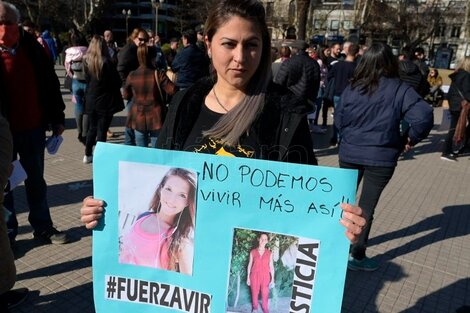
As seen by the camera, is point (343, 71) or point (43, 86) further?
point (343, 71)

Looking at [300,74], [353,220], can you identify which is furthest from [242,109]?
[300,74]

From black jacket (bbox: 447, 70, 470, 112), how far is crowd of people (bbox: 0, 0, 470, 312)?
0.8 inches

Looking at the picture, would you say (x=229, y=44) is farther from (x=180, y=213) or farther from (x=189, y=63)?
(x=189, y=63)

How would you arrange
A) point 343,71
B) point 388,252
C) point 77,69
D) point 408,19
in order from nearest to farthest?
point 388,252 < point 77,69 < point 343,71 < point 408,19

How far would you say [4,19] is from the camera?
8.93ft

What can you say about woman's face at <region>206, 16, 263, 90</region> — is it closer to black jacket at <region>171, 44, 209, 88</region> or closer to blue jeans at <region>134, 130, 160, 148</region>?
blue jeans at <region>134, 130, 160, 148</region>

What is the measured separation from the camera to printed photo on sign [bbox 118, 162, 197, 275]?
4.31ft

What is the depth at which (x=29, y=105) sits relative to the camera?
3.08m

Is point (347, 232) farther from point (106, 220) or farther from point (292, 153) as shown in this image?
point (106, 220)

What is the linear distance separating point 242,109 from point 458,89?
22.1ft

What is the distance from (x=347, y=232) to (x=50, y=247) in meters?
3.05

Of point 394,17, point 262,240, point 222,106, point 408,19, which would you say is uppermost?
point 394,17

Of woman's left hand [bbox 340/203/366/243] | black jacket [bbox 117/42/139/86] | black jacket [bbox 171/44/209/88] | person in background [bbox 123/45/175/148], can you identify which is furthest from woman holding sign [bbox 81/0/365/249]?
black jacket [bbox 117/42/139/86]

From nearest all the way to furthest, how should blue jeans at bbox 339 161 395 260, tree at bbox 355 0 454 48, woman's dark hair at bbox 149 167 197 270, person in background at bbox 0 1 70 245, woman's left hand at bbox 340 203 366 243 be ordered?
woman's left hand at bbox 340 203 366 243 < woman's dark hair at bbox 149 167 197 270 < person in background at bbox 0 1 70 245 < blue jeans at bbox 339 161 395 260 < tree at bbox 355 0 454 48
